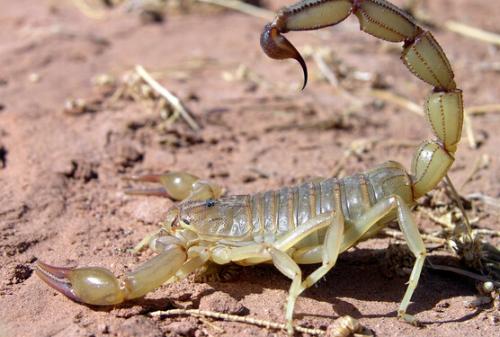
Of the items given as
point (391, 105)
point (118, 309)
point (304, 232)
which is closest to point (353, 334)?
point (304, 232)

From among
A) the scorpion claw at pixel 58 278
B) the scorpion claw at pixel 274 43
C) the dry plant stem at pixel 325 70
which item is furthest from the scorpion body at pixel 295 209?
the dry plant stem at pixel 325 70

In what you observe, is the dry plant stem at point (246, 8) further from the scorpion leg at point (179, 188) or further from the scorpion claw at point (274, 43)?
the scorpion claw at point (274, 43)

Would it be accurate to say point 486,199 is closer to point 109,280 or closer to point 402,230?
point 402,230

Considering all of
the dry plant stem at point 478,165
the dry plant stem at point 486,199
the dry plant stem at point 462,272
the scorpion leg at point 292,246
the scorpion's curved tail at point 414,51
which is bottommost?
the dry plant stem at point 478,165

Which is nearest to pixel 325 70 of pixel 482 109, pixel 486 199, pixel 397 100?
pixel 397 100

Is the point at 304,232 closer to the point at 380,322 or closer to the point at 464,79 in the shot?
the point at 380,322

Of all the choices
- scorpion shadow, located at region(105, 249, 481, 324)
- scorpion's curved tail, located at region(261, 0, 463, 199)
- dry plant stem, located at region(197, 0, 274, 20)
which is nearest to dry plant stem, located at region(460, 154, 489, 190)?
scorpion shadow, located at region(105, 249, 481, 324)

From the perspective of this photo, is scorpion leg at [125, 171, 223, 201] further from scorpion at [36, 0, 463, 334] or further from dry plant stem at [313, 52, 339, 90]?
dry plant stem at [313, 52, 339, 90]
